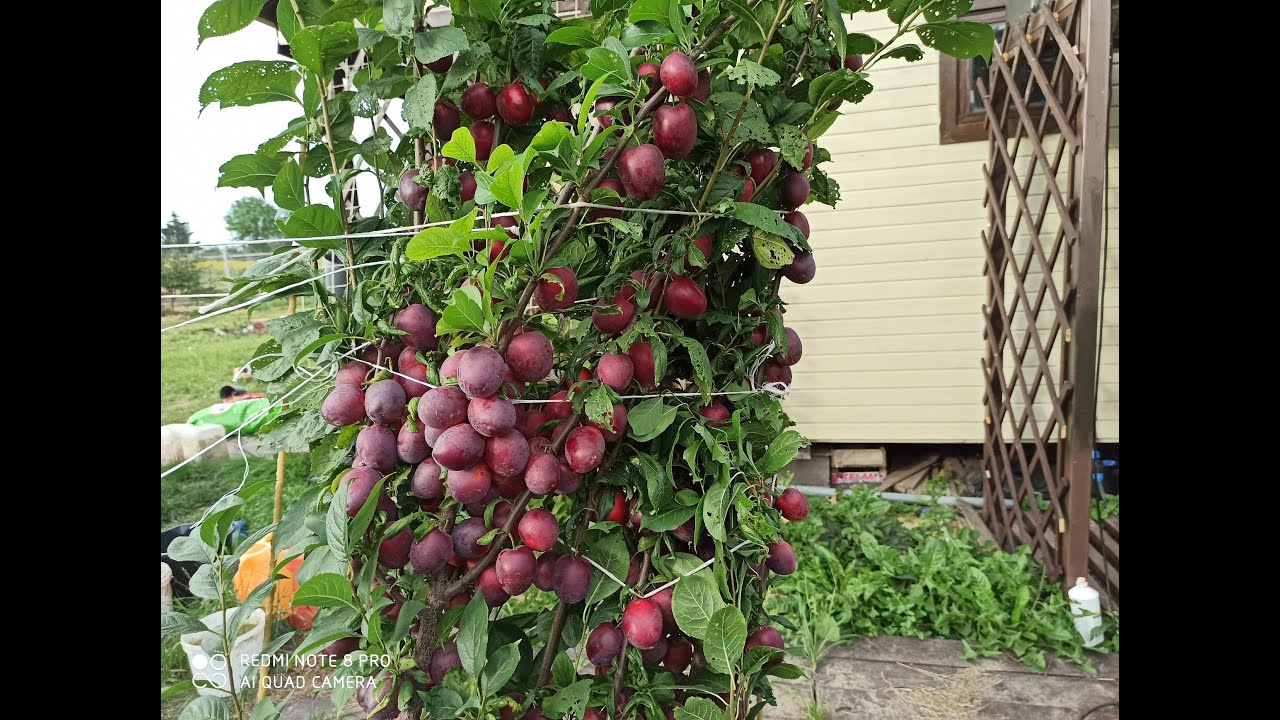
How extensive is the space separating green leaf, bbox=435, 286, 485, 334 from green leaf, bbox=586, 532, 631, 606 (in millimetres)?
326

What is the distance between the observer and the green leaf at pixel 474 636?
796mm

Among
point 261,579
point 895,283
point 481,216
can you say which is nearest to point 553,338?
point 481,216

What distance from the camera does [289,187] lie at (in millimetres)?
821

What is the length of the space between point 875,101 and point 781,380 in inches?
144

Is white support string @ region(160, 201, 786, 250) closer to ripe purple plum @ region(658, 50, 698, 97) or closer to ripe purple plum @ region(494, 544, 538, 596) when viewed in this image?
ripe purple plum @ region(658, 50, 698, 97)

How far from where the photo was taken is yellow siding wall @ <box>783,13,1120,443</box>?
158 inches

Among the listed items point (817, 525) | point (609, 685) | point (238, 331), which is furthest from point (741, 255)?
point (238, 331)

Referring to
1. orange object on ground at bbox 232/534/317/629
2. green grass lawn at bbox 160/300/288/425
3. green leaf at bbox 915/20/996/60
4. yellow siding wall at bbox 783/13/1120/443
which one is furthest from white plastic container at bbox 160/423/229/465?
green leaf at bbox 915/20/996/60

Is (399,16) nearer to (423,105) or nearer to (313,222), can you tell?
(423,105)

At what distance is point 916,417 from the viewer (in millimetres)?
4199

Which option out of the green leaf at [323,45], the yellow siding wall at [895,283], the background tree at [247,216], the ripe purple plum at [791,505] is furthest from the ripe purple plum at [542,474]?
the yellow siding wall at [895,283]

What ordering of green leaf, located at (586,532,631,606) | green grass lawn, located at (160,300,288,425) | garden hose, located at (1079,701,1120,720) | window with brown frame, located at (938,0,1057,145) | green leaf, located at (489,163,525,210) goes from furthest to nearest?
green grass lawn, located at (160,300,288,425), window with brown frame, located at (938,0,1057,145), garden hose, located at (1079,701,1120,720), green leaf, located at (586,532,631,606), green leaf, located at (489,163,525,210)
